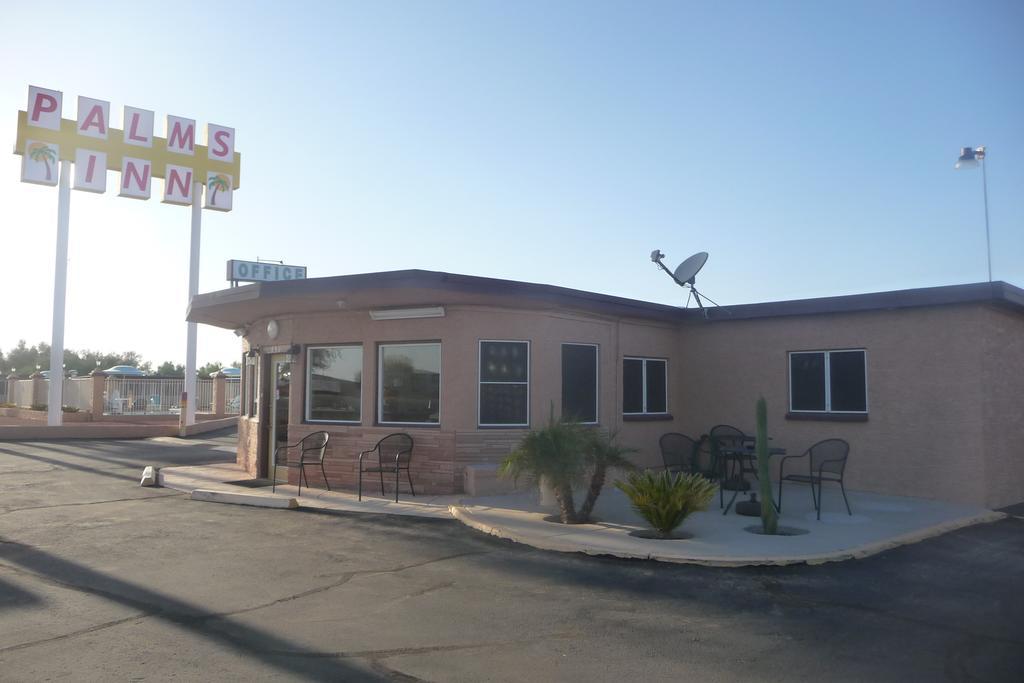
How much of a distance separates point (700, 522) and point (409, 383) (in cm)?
547

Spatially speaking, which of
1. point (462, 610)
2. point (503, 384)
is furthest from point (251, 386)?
point (462, 610)

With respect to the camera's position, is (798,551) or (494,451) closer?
(798,551)

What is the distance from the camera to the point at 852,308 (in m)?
12.7

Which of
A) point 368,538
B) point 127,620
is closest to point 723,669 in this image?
point 127,620

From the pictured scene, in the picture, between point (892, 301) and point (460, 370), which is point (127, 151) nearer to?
point (460, 370)

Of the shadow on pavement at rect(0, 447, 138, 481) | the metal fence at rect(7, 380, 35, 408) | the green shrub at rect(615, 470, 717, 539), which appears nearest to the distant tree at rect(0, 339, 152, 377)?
the metal fence at rect(7, 380, 35, 408)

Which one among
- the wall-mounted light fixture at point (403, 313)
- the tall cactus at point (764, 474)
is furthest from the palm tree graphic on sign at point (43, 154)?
Result: the tall cactus at point (764, 474)

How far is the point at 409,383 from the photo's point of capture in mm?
13109

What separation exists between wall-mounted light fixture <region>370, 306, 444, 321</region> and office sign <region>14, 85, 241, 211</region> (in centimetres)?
1976

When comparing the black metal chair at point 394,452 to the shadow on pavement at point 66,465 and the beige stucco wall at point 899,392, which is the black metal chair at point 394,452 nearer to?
the shadow on pavement at point 66,465

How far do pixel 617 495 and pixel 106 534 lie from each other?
736 cm

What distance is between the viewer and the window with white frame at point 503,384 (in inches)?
506

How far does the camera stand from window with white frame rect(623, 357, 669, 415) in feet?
48.5

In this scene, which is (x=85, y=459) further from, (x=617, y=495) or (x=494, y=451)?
(x=617, y=495)
